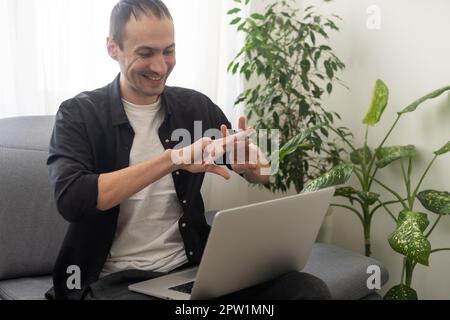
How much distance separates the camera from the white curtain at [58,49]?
2010 mm

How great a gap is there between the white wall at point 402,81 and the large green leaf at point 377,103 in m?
0.19

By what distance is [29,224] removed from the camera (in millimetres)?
1767

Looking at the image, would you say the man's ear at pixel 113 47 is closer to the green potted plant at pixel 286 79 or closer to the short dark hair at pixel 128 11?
the short dark hair at pixel 128 11

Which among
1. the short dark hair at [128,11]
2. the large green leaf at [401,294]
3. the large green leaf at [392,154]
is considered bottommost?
the large green leaf at [401,294]

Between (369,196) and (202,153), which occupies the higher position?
(202,153)

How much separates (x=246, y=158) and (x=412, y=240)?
714 millimetres

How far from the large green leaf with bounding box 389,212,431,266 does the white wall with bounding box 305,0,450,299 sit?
0.38m

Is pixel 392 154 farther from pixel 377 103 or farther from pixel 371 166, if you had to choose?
pixel 377 103

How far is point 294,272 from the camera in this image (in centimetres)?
133

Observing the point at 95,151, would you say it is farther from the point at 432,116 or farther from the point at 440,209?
the point at 432,116

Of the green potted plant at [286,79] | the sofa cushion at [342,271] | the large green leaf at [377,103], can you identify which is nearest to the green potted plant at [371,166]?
the large green leaf at [377,103]

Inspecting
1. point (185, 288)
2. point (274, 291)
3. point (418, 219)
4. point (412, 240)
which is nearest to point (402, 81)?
point (418, 219)

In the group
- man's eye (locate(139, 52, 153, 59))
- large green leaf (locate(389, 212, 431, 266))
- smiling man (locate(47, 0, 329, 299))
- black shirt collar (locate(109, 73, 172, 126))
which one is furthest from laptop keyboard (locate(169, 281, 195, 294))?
large green leaf (locate(389, 212, 431, 266))
